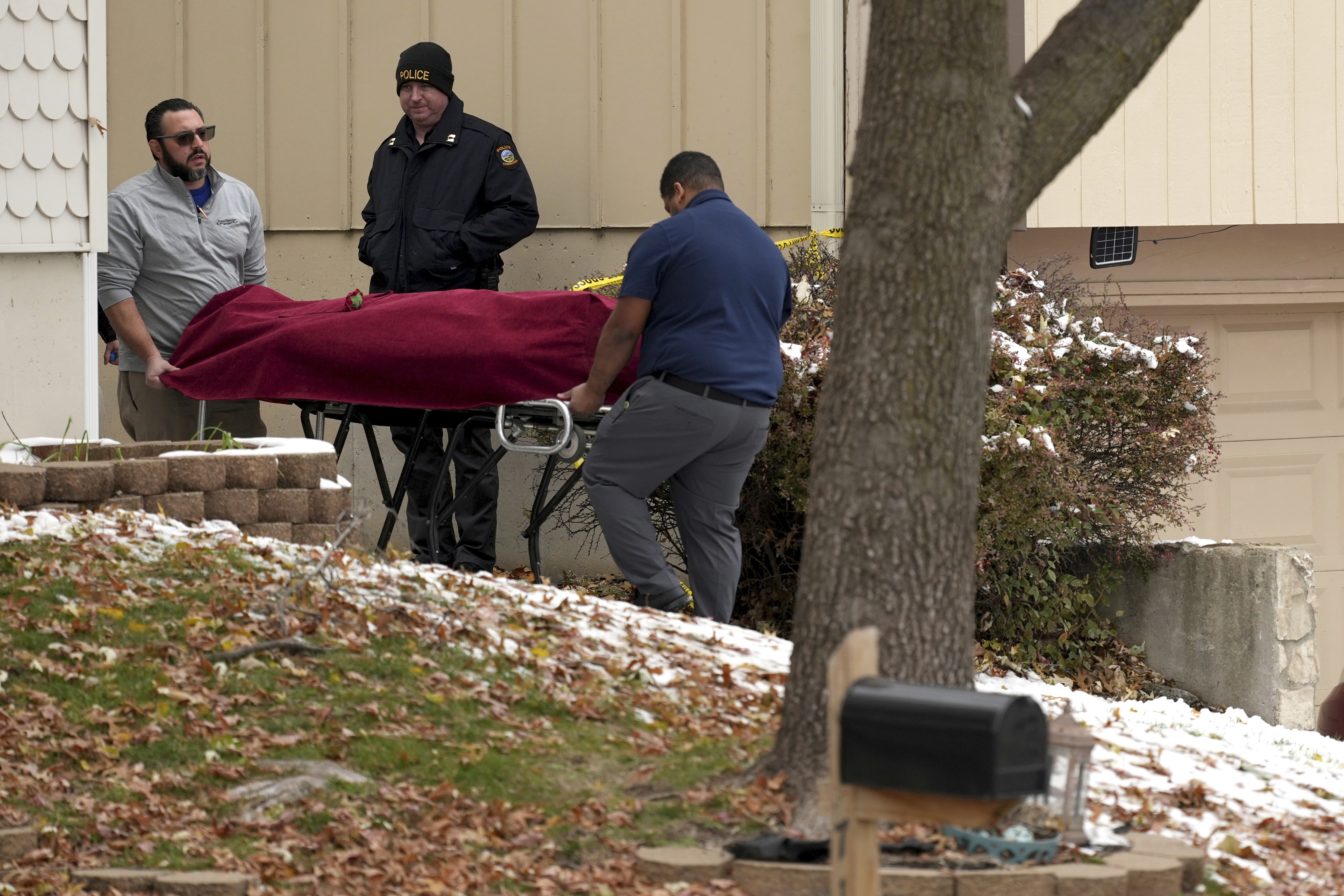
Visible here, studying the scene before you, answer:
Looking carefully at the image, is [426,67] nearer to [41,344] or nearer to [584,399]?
[41,344]

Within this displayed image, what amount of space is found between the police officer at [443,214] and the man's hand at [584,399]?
137cm

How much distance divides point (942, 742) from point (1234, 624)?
5.74m

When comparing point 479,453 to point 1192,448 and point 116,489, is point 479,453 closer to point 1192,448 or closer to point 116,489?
point 116,489

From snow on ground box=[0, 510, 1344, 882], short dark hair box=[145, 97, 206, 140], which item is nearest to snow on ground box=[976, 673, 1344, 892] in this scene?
snow on ground box=[0, 510, 1344, 882]

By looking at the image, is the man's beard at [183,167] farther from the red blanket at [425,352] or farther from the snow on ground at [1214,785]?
the snow on ground at [1214,785]

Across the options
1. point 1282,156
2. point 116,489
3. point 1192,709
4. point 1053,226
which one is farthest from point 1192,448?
point 116,489

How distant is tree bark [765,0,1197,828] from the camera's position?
3.77 m

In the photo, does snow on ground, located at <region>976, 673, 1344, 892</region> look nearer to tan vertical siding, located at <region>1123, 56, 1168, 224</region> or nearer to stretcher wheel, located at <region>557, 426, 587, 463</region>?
stretcher wheel, located at <region>557, 426, 587, 463</region>

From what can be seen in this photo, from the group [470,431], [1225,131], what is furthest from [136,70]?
[1225,131]

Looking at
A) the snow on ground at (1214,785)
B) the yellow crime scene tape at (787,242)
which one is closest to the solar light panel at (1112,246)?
the yellow crime scene tape at (787,242)

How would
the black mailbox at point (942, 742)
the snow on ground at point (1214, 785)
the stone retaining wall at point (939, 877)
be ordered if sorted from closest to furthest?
the black mailbox at point (942, 742), the stone retaining wall at point (939, 877), the snow on ground at point (1214, 785)

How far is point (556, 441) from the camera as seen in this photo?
6.34 metres

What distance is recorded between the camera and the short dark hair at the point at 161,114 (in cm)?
719

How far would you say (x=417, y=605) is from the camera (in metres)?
5.20
